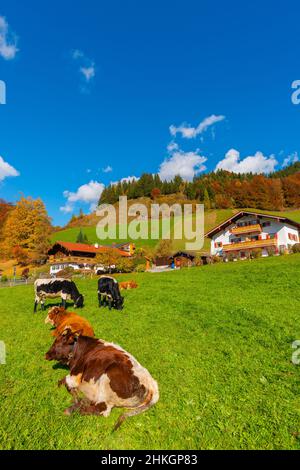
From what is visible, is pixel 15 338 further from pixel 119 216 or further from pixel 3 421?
pixel 119 216

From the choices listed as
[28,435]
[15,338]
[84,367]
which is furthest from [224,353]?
[15,338]

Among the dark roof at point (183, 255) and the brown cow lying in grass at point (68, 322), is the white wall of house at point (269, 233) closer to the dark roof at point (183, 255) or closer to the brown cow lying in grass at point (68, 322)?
the dark roof at point (183, 255)

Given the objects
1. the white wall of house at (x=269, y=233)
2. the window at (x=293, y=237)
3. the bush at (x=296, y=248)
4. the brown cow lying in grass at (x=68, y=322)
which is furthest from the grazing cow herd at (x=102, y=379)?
the window at (x=293, y=237)

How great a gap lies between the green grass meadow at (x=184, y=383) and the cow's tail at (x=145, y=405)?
9 centimetres

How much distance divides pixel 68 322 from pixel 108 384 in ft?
12.8

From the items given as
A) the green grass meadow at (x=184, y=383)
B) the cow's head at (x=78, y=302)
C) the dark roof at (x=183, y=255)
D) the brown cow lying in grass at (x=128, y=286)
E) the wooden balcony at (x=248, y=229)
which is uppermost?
the wooden balcony at (x=248, y=229)

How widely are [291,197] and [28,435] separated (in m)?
115

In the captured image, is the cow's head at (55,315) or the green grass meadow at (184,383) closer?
the green grass meadow at (184,383)

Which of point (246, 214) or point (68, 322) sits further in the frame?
point (246, 214)

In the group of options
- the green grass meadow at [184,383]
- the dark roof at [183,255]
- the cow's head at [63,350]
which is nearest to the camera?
the green grass meadow at [184,383]

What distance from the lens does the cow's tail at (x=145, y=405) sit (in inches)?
195

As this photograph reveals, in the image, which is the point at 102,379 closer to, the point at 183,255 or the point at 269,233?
the point at 269,233

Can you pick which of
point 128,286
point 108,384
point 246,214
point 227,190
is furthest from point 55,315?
point 227,190

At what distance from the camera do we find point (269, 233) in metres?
47.2
